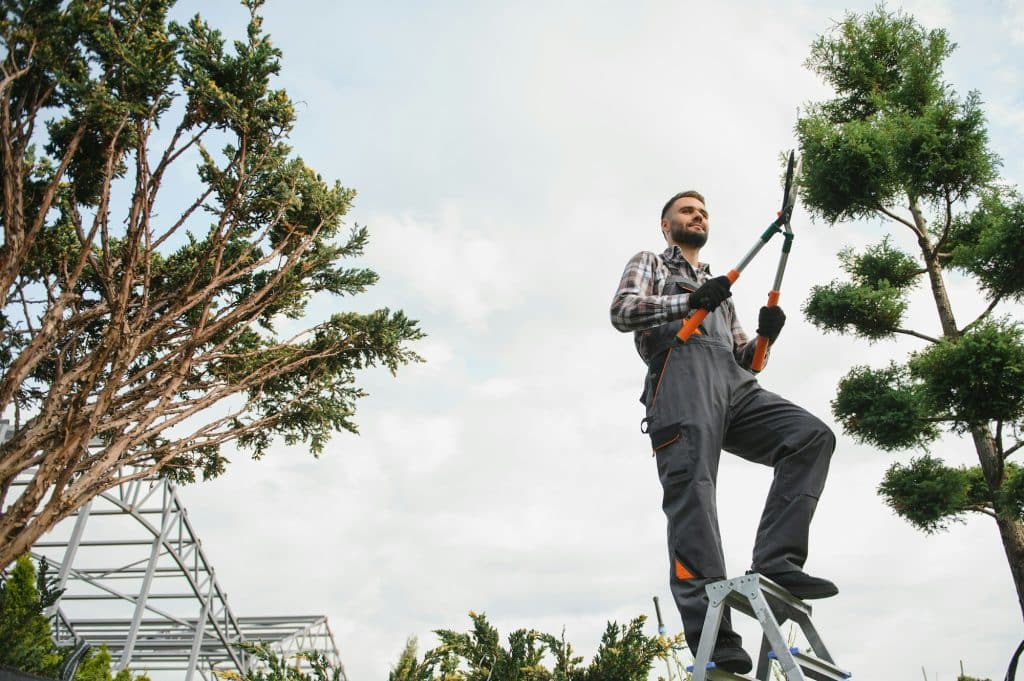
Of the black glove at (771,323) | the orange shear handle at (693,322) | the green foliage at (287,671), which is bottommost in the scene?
the green foliage at (287,671)

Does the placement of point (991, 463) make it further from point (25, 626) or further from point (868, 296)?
point (25, 626)

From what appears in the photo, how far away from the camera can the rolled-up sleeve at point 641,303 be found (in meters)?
3.34

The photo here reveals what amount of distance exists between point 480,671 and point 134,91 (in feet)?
29.9

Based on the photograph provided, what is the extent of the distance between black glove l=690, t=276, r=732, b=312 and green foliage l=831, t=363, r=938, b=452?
8.29 m

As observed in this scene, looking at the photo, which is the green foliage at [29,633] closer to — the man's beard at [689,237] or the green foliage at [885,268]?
the man's beard at [689,237]

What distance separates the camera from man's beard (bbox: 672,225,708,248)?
3.97m

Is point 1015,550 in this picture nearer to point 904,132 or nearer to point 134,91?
point 904,132

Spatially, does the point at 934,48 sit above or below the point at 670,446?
above

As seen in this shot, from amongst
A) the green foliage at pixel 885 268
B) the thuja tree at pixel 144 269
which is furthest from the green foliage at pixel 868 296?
the thuja tree at pixel 144 269

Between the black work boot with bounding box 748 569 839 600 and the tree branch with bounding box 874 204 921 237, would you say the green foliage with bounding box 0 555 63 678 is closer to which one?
the black work boot with bounding box 748 569 839 600

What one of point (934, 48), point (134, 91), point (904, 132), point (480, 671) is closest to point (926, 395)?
point (904, 132)

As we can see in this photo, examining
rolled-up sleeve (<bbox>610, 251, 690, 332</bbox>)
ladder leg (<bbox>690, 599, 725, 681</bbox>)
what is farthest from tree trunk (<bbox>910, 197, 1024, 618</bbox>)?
ladder leg (<bbox>690, 599, 725, 681</bbox>)

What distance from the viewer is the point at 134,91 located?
9.50 metres

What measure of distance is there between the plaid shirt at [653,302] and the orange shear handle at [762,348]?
47 millimetres
